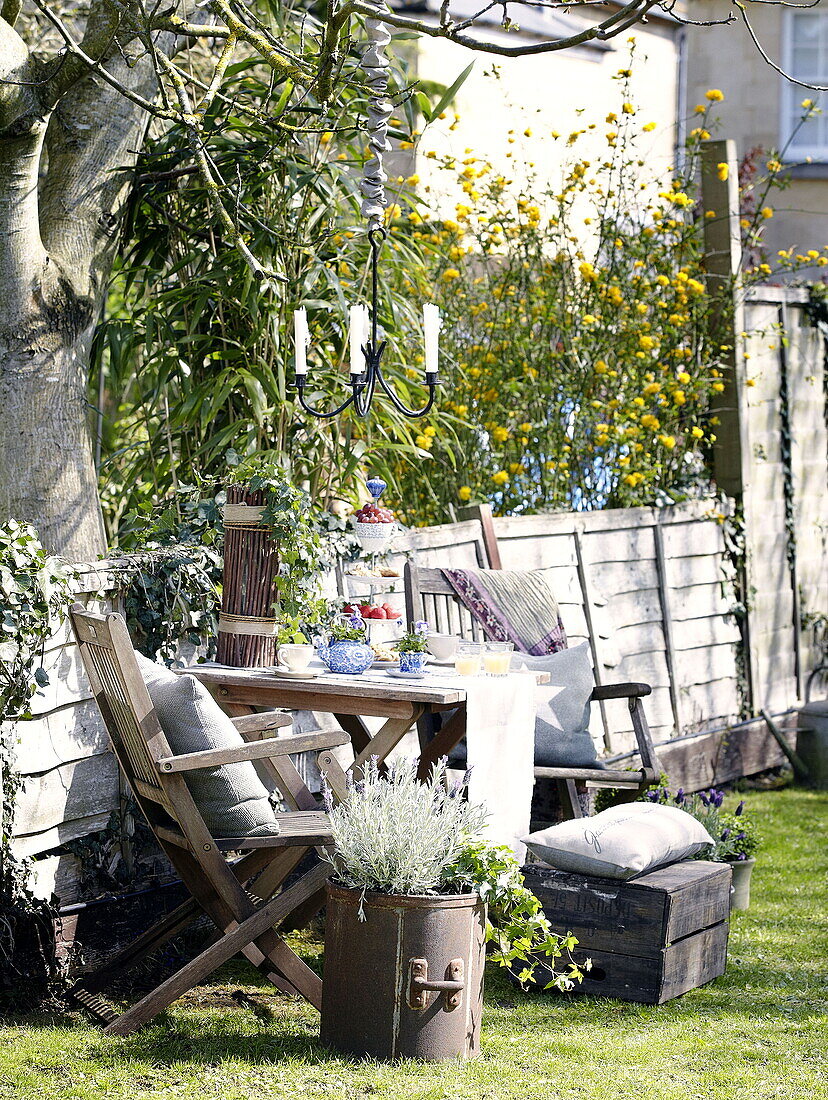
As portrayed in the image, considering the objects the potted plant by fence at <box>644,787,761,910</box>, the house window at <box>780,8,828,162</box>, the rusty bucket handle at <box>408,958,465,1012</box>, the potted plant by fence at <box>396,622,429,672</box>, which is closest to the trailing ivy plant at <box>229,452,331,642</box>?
the potted plant by fence at <box>396,622,429,672</box>

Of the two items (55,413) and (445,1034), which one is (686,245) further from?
(445,1034)

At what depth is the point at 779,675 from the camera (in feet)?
23.6

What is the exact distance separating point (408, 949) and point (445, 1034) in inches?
9.6

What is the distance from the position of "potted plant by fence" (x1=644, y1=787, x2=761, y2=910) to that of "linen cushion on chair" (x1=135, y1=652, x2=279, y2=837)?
5.74 feet

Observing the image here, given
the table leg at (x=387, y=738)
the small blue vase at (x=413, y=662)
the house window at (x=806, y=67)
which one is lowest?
the table leg at (x=387, y=738)

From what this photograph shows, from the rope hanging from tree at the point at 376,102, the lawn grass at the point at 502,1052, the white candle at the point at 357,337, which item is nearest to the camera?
the lawn grass at the point at 502,1052

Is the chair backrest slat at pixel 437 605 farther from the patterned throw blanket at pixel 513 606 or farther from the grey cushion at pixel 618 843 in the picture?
the grey cushion at pixel 618 843

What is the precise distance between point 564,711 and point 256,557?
131cm

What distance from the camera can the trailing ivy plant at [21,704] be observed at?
3.35m

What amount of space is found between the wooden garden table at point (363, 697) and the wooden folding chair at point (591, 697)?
2.01 ft

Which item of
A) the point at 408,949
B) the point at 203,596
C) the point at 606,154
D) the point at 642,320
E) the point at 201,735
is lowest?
the point at 408,949

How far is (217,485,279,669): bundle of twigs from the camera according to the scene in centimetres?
399


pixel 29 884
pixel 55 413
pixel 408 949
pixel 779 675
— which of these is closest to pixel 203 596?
pixel 55 413

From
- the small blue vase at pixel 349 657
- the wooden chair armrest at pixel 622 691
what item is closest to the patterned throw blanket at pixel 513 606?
Answer: the wooden chair armrest at pixel 622 691
